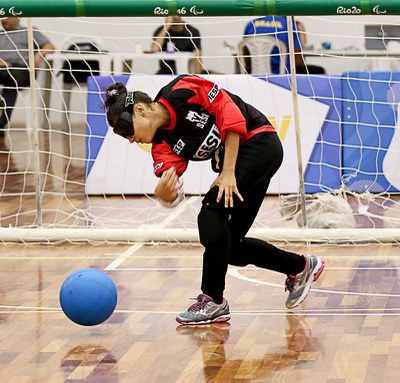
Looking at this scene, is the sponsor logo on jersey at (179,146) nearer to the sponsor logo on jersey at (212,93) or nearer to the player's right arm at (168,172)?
the player's right arm at (168,172)

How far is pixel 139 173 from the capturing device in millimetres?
9781

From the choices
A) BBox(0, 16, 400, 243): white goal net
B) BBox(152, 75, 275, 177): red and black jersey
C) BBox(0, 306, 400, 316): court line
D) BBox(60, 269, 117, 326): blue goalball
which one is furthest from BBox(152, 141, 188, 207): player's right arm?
BBox(0, 16, 400, 243): white goal net

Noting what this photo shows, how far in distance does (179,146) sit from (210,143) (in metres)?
0.17

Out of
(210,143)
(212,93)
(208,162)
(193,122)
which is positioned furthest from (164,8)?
(208,162)

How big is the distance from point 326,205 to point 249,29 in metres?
4.98

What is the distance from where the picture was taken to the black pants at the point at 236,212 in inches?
217

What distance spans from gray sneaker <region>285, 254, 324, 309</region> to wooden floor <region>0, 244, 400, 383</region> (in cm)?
6

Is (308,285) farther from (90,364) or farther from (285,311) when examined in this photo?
(90,364)

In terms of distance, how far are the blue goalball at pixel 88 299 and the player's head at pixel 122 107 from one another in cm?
79

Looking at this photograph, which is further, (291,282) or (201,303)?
(291,282)

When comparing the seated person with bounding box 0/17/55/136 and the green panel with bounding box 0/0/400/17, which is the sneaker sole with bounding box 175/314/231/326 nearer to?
the green panel with bounding box 0/0/400/17

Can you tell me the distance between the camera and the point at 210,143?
549 cm

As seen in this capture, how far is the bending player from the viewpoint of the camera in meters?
5.41

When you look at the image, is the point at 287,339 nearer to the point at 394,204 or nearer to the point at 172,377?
the point at 172,377
